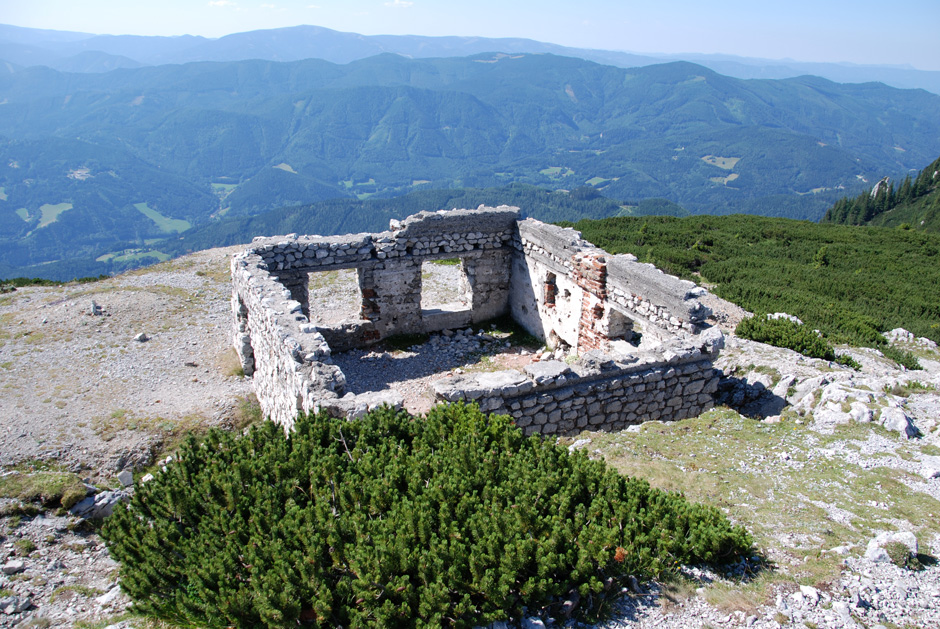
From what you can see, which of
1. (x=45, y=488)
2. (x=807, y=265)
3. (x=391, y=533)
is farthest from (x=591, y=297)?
(x=807, y=265)

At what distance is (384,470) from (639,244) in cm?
2577

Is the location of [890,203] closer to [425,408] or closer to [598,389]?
[598,389]

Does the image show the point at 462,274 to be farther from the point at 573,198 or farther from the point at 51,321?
the point at 573,198

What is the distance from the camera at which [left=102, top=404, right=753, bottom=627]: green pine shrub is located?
495 centimetres

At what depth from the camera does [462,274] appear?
1850 centimetres

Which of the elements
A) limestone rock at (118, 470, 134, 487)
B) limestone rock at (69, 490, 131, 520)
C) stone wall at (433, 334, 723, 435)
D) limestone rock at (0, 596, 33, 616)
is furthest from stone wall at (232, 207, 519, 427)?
limestone rock at (0, 596, 33, 616)

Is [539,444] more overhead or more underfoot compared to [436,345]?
more overhead

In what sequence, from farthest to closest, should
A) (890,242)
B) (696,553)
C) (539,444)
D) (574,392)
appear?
(890,242) → (574,392) → (539,444) → (696,553)

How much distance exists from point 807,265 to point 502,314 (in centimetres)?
1838

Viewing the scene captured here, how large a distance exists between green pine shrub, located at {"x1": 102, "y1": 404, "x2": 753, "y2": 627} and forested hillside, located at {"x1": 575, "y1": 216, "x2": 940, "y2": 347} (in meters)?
13.3

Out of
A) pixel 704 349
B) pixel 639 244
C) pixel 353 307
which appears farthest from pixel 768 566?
pixel 639 244

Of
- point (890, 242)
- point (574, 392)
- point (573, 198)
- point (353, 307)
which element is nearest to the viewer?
point (574, 392)

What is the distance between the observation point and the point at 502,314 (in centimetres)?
1875

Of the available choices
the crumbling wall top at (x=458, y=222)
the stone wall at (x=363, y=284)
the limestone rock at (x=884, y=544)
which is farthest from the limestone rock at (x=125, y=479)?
the limestone rock at (x=884, y=544)
